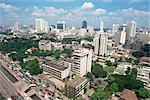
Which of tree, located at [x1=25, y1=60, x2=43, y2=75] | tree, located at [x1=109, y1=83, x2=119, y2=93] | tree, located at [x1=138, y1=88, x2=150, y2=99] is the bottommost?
tree, located at [x1=138, y1=88, x2=150, y2=99]

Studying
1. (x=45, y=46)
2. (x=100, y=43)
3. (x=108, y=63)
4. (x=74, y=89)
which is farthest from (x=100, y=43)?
(x=74, y=89)

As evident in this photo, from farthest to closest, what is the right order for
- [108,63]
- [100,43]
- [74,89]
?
[100,43] → [108,63] → [74,89]

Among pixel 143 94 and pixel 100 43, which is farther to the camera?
pixel 100 43

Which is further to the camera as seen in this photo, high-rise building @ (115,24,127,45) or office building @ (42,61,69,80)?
high-rise building @ (115,24,127,45)

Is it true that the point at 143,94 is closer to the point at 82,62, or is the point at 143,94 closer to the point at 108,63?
the point at 82,62

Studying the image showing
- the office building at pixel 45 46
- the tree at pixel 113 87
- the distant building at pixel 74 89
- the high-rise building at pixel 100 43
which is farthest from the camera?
the office building at pixel 45 46

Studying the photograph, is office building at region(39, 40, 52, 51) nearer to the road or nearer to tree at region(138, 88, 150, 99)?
the road

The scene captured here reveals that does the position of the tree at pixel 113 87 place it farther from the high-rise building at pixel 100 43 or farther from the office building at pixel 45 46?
the office building at pixel 45 46

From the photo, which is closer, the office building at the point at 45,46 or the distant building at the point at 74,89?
the distant building at the point at 74,89

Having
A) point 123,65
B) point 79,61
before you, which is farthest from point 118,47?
point 79,61

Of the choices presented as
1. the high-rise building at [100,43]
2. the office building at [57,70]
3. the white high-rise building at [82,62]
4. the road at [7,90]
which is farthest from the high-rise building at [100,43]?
the road at [7,90]

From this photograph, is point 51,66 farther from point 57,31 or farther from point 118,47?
point 57,31

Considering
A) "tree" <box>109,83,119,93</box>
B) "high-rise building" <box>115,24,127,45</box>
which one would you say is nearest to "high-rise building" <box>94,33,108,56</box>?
"high-rise building" <box>115,24,127,45</box>
